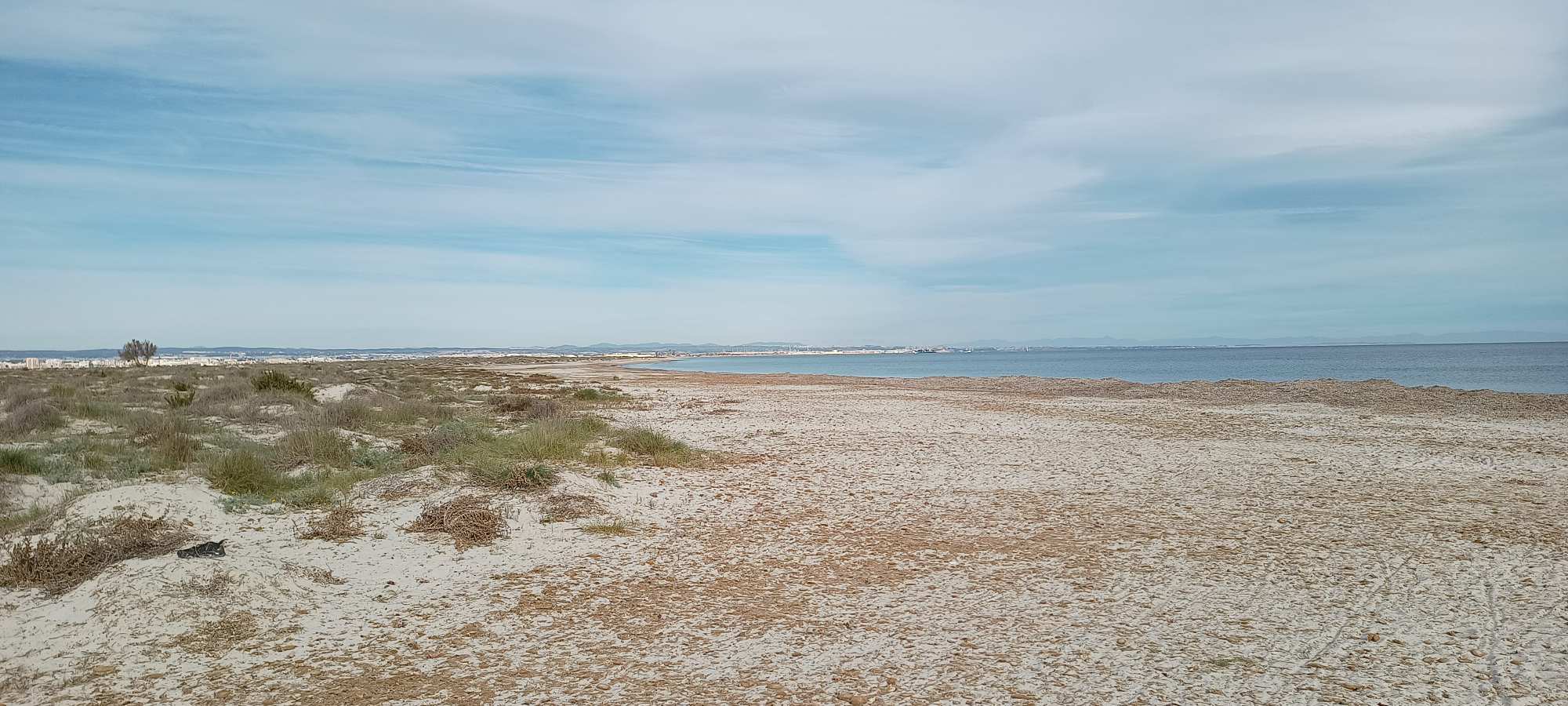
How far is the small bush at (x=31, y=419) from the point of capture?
49.2 ft

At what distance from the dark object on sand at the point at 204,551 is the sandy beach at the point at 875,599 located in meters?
0.13

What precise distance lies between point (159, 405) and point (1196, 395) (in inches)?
1226

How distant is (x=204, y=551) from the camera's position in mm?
7207

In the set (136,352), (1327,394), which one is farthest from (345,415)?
(136,352)

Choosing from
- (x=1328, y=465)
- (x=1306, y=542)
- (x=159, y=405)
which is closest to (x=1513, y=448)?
(x=1328, y=465)

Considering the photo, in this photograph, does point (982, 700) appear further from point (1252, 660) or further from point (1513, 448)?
point (1513, 448)

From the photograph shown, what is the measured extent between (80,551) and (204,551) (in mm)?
835

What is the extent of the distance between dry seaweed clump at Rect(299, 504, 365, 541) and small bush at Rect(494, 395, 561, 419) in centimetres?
1044

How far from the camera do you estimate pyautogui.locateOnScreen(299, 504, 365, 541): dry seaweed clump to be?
27.9 feet

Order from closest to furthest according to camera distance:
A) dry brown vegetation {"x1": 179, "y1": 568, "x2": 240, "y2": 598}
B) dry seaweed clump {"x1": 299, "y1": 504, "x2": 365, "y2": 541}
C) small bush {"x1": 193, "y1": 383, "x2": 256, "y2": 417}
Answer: dry brown vegetation {"x1": 179, "y1": 568, "x2": 240, "y2": 598}, dry seaweed clump {"x1": 299, "y1": 504, "x2": 365, "y2": 541}, small bush {"x1": 193, "y1": 383, "x2": 256, "y2": 417}

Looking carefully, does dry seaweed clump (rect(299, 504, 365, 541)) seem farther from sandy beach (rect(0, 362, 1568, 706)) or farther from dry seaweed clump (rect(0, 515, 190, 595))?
dry seaweed clump (rect(0, 515, 190, 595))

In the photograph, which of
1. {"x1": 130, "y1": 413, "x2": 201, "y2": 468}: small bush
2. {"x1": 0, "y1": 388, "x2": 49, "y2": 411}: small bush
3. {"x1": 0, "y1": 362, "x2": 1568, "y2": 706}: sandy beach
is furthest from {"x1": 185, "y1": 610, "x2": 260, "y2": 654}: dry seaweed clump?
{"x1": 0, "y1": 388, "x2": 49, "y2": 411}: small bush

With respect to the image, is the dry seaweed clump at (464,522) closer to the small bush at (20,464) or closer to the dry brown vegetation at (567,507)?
the dry brown vegetation at (567,507)

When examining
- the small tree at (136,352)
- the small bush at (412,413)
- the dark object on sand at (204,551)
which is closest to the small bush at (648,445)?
the small bush at (412,413)
